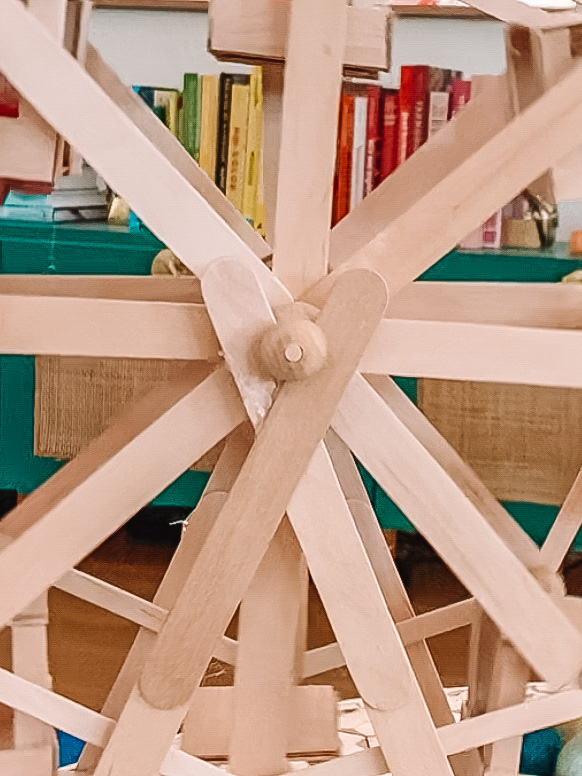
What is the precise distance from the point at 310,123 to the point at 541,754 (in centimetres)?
76

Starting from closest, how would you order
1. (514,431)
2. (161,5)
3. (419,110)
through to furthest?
(514,431) → (419,110) → (161,5)

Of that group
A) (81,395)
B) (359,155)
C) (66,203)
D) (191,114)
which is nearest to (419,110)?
(359,155)

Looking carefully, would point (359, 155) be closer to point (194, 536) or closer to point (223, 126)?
point (223, 126)

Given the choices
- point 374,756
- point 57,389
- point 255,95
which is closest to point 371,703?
point 374,756

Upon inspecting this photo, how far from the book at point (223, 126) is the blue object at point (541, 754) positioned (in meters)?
1.13

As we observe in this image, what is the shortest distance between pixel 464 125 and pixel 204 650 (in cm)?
54

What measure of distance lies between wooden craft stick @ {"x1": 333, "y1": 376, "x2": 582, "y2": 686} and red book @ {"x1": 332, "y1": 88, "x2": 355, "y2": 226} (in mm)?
1074

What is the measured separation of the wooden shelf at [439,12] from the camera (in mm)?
1813

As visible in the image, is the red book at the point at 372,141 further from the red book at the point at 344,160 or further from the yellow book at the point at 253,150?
the yellow book at the point at 253,150

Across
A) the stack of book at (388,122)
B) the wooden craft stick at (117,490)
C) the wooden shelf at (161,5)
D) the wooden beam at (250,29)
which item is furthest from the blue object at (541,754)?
the wooden shelf at (161,5)

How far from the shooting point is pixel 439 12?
1.82 m

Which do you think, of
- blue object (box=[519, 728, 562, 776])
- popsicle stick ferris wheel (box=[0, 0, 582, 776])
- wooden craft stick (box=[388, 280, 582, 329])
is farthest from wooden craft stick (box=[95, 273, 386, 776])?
blue object (box=[519, 728, 562, 776])

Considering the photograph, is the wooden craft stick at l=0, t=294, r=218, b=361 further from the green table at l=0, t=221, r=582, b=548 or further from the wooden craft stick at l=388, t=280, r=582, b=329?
the green table at l=0, t=221, r=582, b=548

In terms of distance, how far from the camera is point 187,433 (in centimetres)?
74
